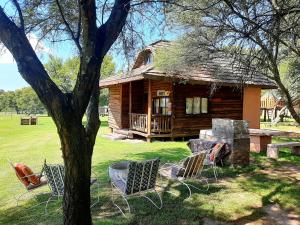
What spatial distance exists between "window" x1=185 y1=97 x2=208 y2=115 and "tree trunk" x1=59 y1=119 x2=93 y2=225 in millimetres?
13239

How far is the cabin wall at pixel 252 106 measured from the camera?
64.1ft

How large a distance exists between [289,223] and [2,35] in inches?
202

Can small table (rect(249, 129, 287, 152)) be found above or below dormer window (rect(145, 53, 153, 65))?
below

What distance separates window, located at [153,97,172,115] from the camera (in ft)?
60.8

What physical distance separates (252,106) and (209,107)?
314 centimetres

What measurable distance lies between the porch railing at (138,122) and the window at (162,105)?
1357 millimetres

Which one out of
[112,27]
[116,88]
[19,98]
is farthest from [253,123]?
[19,98]

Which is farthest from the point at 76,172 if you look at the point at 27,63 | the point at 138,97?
the point at 138,97

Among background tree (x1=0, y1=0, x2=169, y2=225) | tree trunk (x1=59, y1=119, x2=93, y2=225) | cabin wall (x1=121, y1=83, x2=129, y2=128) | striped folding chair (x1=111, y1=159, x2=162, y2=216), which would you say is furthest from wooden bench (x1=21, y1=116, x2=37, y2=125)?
tree trunk (x1=59, y1=119, x2=93, y2=225)

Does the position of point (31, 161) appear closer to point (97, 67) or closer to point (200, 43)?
point (200, 43)

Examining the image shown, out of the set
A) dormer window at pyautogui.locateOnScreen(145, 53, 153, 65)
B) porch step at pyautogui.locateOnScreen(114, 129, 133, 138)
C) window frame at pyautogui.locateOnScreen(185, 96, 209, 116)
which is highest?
dormer window at pyautogui.locateOnScreen(145, 53, 153, 65)

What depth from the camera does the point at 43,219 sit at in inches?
238

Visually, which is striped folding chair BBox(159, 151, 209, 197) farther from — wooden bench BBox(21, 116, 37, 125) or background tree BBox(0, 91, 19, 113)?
background tree BBox(0, 91, 19, 113)

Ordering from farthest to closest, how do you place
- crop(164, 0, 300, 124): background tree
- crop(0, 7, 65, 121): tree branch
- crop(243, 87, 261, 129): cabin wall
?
crop(243, 87, 261, 129): cabin wall
crop(164, 0, 300, 124): background tree
crop(0, 7, 65, 121): tree branch
